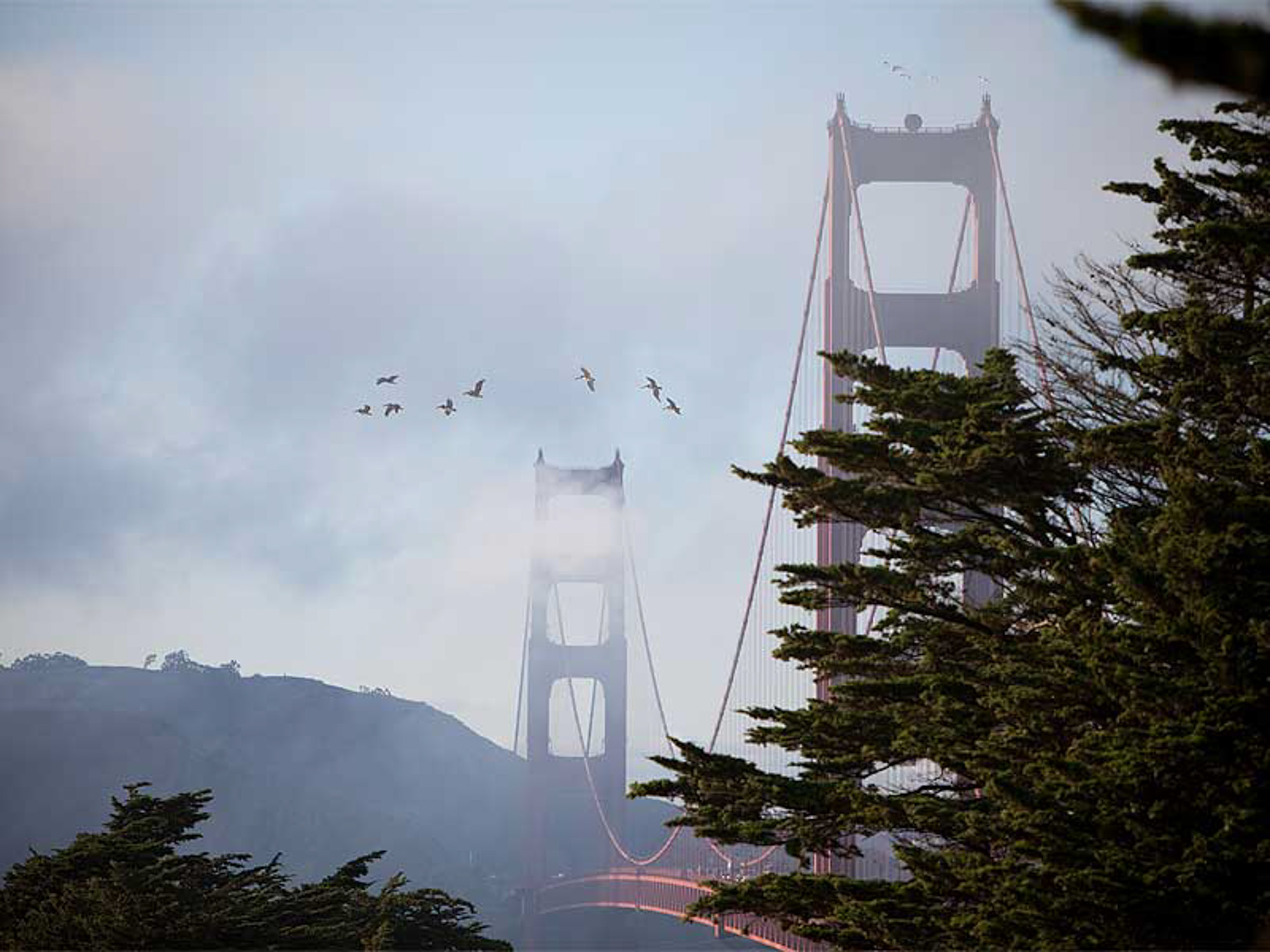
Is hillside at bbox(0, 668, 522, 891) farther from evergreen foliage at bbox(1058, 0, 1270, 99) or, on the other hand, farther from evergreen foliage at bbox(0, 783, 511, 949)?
evergreen foliage at bbox(1058, 0, 1270, 99)

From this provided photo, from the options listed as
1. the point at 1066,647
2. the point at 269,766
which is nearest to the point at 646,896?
the point at 1066,647

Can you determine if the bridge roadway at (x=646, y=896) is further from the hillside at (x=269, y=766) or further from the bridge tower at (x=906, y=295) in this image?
the hillside at (x=269, y=766)

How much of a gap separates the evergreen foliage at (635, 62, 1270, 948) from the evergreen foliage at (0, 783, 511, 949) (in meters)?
6.39

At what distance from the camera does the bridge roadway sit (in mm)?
26031

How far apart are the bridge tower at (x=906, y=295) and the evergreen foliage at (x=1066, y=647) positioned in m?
12.2

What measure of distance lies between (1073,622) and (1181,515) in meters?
1.32

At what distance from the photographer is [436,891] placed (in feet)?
64.8

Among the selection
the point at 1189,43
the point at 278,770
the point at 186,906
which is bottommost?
the point at 186,906

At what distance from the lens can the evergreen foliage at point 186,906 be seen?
17.8m

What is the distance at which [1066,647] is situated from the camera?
33.8 ft

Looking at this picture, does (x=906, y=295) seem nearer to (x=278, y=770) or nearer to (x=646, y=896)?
(x=646, y=896)

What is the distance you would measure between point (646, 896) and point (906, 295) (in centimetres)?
1919

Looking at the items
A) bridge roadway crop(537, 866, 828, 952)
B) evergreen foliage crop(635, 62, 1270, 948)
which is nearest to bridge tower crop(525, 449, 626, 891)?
bridge roadway crop(537, 866, 828, 952)

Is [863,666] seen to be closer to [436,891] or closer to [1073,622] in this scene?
[1073,622]
